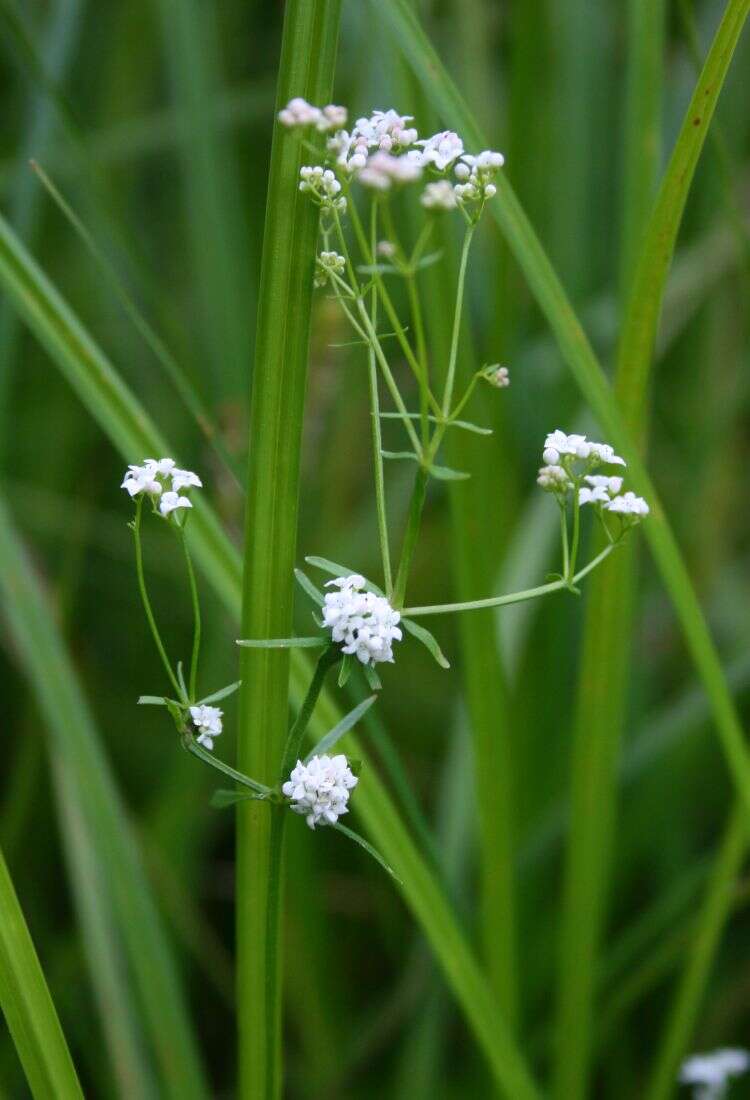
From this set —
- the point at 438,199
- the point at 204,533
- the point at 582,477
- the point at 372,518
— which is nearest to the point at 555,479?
the point at 582,477

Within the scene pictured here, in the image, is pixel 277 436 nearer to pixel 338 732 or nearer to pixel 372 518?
pixel 338 732

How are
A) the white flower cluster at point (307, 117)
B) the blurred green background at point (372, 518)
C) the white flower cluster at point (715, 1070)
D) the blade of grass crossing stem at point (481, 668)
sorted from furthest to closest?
the blurred green background at point (372, 518)
the white flower cluster at point (715, 1070)
the blade of grass crossing stem at point (481, 668)
the white flower cluster at point (307, 117)

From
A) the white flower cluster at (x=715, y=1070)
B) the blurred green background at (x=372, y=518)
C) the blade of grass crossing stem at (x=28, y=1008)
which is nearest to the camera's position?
the blade of grass crossing stem at (x=28, y=1008)

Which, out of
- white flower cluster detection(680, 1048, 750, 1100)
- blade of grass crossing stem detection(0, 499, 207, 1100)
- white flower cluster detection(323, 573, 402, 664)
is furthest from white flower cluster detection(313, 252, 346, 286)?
white flower cluster detection(680, 1048, 750, 1100)

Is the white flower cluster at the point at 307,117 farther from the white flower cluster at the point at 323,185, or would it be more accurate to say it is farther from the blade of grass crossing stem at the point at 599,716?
the blade of grass crossing stem at the point at 599,716

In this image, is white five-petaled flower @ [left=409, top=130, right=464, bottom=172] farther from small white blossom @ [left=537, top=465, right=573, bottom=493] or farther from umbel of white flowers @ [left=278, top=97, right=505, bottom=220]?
small white blossom @ [left=537, top=465, right=573, bottom=493]

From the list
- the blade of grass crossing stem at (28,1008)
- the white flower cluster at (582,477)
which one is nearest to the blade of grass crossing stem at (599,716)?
the white flower cluster at (582,477)

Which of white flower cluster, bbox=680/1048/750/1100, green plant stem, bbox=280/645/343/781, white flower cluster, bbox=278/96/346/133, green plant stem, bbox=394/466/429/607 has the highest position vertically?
white flower cluster, bbox=278/96/346/133
